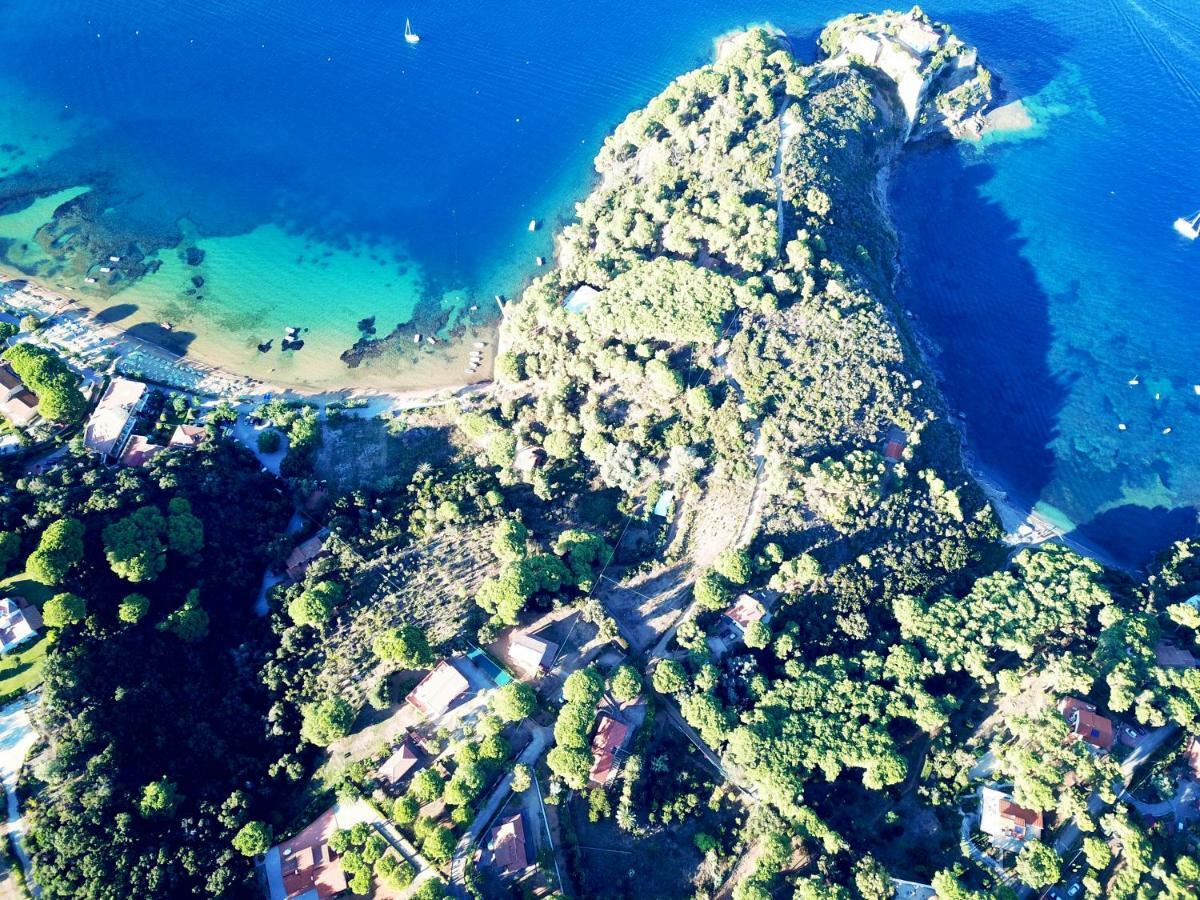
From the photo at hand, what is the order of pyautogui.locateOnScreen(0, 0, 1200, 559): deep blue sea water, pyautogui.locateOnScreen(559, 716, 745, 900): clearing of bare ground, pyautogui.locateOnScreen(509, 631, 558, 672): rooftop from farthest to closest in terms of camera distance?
1. pyautogui.locateOnScreen(0, 0, 1200, 559): deep blue sea water
2. pyautogui.locateOnScreen(509, 631, 558, 672): rooftop
3. pyautogui.locateOnScreen(559, 716, 745, 900): clearing of bare ground

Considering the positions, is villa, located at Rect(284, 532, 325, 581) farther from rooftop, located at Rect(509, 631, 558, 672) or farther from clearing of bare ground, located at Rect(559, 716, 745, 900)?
clearing of bare ground, located at Rect(559, 716, 745, 900)

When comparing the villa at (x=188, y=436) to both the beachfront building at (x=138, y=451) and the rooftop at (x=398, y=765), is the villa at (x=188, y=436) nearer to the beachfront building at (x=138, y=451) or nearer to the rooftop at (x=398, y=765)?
the beachfront building at (x=138, y=451)

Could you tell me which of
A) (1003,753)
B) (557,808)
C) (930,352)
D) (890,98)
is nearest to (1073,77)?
(890,98)

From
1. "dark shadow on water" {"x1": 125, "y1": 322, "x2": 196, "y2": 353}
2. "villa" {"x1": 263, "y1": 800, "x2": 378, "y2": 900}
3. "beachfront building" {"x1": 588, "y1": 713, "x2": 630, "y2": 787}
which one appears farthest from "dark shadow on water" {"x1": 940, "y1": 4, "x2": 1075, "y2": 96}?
"villa" {"x1": 263, "y1": 800, "x2": 378, "y2": 900}

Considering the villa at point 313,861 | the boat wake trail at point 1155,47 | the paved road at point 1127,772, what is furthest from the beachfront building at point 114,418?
the boat wake trail at point 1155,47

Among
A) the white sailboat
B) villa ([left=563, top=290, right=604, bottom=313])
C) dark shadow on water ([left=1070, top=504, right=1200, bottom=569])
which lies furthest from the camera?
the white sailboat

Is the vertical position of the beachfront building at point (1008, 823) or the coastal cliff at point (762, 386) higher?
the coastal cliff at point (762, 386)

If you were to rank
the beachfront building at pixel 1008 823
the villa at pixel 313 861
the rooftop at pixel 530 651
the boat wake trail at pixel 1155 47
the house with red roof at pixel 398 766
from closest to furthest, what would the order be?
the villa at pixel 313 861
the beachfront building at pixel 1008 823
the house with red roof at pixel 398 766
the rooftop at pixel 530 651
the boat wake trail at pixel 1155 47
